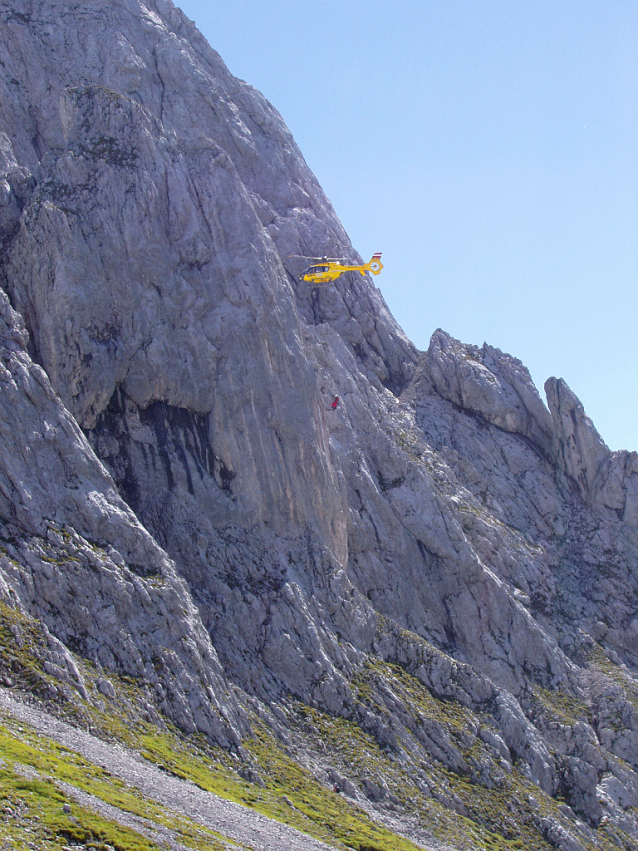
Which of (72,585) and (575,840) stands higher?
(72,585)

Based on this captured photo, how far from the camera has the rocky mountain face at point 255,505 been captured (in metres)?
53.3

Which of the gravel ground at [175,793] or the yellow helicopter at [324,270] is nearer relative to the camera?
the gravel ground at [175,793]

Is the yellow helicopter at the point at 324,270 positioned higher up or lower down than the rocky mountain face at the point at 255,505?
higher up

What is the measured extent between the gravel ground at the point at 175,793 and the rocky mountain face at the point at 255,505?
369 cm

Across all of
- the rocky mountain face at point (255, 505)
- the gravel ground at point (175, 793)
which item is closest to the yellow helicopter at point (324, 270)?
the rocky mountain face at point (255, 505)

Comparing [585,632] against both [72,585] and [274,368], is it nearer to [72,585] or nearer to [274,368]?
[274,368]

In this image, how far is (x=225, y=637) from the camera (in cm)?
5891

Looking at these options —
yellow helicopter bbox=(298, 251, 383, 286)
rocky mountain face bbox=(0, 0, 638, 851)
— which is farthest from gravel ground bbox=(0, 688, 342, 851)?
yellow helicopter bbox=(298, 251, 383, 286)

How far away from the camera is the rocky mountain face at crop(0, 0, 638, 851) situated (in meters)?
53.3

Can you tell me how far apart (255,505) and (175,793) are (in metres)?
28.4

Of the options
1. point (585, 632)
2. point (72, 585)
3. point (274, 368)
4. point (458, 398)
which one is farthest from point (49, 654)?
point (458, 398)

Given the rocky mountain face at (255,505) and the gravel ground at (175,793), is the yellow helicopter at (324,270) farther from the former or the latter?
the gravel ground at (175,793)

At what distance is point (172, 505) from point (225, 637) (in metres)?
10.8

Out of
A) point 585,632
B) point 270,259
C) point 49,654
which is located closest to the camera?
point 49,654
